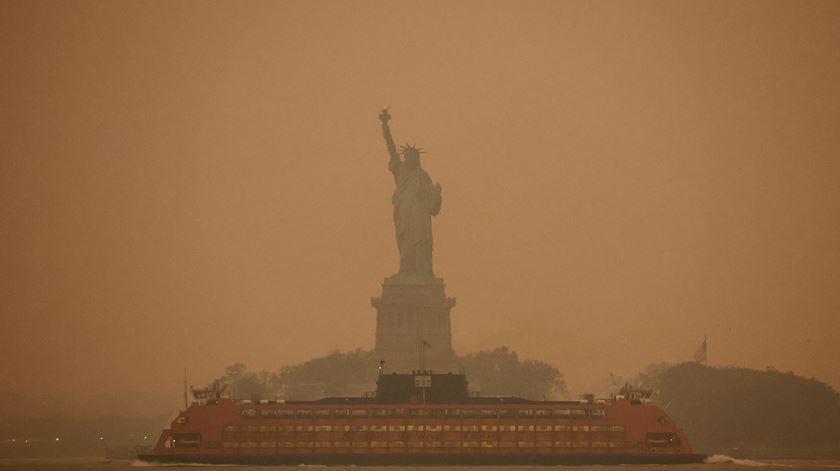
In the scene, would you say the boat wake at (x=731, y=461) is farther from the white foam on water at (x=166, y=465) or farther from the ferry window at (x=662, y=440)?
the white foam on water at (x=166, y=465)

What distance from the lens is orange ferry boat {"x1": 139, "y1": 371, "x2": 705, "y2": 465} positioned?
171m

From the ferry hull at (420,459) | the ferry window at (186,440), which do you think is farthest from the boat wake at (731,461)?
the ferry window at (186,440)

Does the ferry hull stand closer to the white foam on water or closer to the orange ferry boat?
the orange ferry boat

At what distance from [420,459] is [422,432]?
7.53 ft

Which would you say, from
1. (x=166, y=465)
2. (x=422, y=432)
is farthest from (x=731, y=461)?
(x=166, y=465)

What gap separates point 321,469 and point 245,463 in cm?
592

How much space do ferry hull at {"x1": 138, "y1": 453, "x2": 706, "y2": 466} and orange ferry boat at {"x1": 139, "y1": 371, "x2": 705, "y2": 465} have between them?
0.07 meters

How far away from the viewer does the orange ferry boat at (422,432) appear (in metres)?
171

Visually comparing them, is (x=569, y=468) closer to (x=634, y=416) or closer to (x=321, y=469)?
(x=634, y=416)

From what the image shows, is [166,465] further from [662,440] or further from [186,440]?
[662,440]

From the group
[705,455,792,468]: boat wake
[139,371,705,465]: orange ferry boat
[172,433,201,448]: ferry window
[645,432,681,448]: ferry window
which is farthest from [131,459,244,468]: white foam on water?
[705,455,792,468]: boat wake

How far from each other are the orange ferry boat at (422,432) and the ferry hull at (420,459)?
0.07 metres

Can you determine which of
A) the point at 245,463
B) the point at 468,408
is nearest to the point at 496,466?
the point at 468,408

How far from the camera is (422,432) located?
172750 mm
